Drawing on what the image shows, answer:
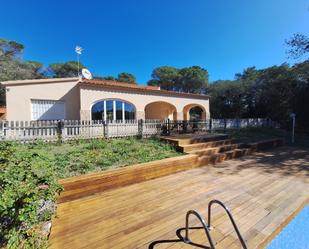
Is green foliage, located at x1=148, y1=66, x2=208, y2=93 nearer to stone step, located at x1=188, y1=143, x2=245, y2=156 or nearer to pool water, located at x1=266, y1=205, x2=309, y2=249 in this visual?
stone step, located at x1=188, y1=143, x2=245, y2=156

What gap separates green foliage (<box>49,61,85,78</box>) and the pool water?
112ft

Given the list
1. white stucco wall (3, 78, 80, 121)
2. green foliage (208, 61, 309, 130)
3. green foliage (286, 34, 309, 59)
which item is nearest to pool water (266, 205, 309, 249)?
white stucco wall (3, 78, 80, 121)

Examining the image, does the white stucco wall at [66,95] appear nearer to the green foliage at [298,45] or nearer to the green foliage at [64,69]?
the green foliage at [298,45]

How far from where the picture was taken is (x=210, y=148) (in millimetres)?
7676

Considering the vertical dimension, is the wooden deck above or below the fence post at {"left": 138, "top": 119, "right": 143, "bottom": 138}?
below

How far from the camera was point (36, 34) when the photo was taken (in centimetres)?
1794

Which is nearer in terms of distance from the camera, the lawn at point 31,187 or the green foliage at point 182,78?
the lawn at point 31,187

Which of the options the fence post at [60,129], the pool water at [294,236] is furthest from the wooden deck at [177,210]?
the fence post at [60,129]

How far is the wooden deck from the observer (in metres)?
2.57

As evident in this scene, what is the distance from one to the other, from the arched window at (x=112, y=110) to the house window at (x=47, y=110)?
1.97 meters

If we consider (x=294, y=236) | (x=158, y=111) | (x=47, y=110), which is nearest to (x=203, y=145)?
(x=294, y=236)

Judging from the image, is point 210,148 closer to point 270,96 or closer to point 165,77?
point 270,96

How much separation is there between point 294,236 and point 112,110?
11.2m

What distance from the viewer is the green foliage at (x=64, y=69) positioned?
31334 mm
